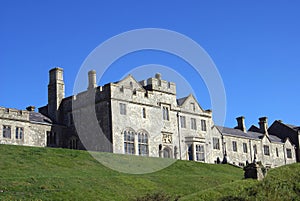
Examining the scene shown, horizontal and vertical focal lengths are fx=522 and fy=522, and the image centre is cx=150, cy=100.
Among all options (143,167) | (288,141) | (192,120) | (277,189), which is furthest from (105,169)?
(288,141)

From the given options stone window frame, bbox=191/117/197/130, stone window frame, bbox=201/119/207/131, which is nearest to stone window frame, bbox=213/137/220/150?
stone window frame, bbox=201/119/207/131

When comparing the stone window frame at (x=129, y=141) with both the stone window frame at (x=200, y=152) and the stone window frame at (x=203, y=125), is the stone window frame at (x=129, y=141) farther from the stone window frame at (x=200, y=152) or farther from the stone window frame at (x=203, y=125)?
the stone window frame at (x=203, y=125)

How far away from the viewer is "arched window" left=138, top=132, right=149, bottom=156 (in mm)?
57000

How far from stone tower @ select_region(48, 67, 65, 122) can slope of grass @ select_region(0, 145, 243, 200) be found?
15.6m

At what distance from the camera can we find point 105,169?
137ft

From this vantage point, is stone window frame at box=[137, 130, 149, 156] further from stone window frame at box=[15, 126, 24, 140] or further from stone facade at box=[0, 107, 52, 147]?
stone window frame at box=[15, 126, 24, 140]

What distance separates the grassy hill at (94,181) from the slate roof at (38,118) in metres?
12.6

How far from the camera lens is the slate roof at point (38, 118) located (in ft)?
186

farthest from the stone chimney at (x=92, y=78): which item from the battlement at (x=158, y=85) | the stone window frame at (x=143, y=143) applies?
the stone window frame at (x=143, y=143)

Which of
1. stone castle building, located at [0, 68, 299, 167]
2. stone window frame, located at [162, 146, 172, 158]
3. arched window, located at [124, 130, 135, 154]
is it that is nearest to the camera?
stone castle building, located at [0, 68, 299, 167]

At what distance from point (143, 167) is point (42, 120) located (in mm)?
16884

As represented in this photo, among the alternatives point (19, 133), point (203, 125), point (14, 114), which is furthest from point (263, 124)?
point (14, 114)

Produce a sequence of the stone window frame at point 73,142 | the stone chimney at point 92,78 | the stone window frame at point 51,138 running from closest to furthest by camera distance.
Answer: the stone window frame at point 51,138 < the stone window frame at point 73,142 < the stone chimney at point 92,78

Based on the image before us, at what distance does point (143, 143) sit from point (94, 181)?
893 inches
